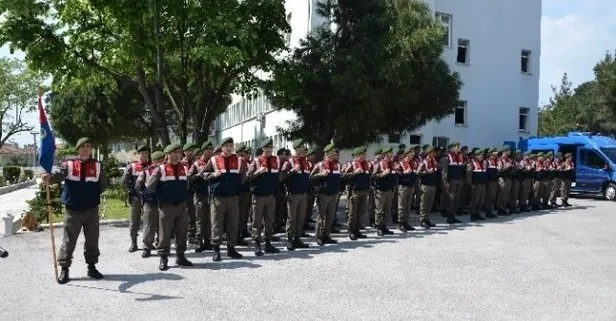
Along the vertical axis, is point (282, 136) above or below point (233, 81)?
below

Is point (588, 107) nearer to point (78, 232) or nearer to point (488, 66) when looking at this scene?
point (488, 66)

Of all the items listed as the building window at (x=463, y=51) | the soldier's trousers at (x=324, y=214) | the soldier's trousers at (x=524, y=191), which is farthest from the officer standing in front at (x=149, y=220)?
the building window at (x=463, y=51)

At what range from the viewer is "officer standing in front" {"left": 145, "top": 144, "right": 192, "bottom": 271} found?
962 cm

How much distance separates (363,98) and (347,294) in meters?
10.1

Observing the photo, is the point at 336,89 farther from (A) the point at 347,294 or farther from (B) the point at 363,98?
(A) the point at 347,294

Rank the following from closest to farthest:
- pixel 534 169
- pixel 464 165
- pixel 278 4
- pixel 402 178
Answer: pixel 402 178 < pixel 464 165 < pixel 278 4 < pixel 534 169

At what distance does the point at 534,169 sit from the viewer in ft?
63.8

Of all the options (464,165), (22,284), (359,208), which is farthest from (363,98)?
(22,284)

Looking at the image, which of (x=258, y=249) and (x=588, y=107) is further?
(x=588, y=107)

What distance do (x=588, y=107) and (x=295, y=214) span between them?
1717 inches

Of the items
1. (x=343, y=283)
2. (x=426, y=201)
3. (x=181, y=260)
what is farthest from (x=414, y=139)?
(x=343, y=283)

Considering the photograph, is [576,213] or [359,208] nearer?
[359,208]

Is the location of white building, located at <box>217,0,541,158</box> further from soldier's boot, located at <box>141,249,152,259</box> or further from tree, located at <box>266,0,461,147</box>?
soldier's boot, located at <box>141,249,152,259</box>

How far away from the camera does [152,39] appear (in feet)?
55.3
